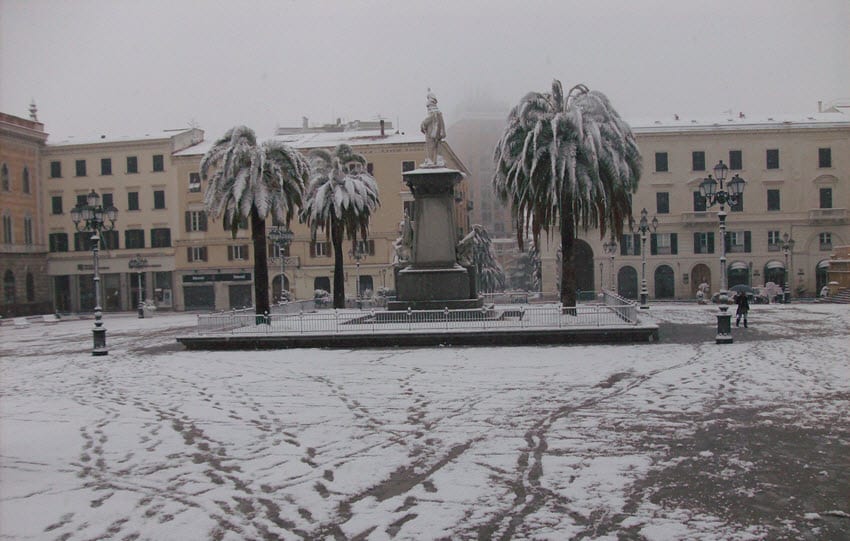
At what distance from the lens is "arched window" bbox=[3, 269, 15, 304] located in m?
55.6

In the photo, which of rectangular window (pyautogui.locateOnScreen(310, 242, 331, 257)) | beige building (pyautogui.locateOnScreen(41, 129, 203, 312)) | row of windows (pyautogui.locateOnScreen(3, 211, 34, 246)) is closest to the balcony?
rectangular window (pyautogui.locateOnScreen(310, 242, 331, 257))

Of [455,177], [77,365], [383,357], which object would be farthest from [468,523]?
[455,177]

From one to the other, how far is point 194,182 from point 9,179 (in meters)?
14.7

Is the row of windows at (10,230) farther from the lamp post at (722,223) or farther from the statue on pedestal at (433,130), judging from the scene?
the lamp post at (722,223)

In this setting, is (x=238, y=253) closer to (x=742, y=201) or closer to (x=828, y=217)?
(x=742, y=201)

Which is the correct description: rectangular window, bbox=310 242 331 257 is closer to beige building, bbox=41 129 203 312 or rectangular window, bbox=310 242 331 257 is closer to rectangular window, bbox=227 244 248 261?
rectangular window, bbox=227 244 248 261

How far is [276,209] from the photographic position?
99.2 feet

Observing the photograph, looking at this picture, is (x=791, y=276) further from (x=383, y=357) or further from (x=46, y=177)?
(x=46, y=177)

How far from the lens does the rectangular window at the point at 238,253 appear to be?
58781 millimetres

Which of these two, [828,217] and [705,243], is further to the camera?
[705,243]

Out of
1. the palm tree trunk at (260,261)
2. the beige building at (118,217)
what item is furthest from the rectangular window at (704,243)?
the beige building at (118,217)

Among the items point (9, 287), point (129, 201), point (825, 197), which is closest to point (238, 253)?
point (129, 201)

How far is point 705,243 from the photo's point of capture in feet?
184

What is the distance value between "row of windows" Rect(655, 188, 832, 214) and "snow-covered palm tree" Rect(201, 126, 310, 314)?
116 feet
